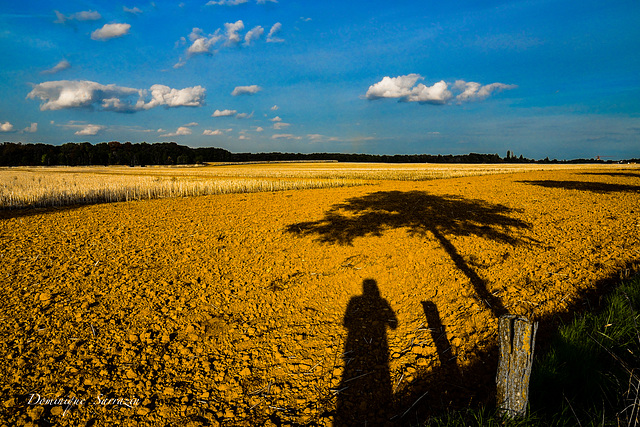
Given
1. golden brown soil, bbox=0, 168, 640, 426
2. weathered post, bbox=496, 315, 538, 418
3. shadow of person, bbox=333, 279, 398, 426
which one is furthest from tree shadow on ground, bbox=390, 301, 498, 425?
weathered post, bbox=496, 315, 538, 418

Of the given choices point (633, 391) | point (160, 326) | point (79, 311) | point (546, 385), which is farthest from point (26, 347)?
point (633, 391)

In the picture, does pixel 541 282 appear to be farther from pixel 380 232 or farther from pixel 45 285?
pixel 45 285

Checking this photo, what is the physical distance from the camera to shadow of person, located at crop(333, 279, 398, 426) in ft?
12.1

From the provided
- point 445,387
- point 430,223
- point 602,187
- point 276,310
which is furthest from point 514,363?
point 602,187

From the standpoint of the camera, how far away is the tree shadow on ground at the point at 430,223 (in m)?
9.26

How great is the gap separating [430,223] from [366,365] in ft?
24.4

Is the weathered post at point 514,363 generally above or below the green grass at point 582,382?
above

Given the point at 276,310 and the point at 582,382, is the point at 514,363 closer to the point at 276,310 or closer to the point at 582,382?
the point at 582,382

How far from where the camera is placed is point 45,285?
21.7 ft

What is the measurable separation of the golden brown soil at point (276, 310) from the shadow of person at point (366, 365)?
20mm

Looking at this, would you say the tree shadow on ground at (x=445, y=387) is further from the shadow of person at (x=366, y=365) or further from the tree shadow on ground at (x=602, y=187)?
the tree shadow on ground at (x=602, y=187)

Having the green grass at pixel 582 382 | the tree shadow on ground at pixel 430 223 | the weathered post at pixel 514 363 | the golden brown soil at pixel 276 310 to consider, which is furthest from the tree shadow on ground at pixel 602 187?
the weathered post at pixel 514 363

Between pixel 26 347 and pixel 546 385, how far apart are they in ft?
22.6

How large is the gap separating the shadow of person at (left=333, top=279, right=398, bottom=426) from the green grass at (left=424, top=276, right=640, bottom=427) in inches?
30.8
